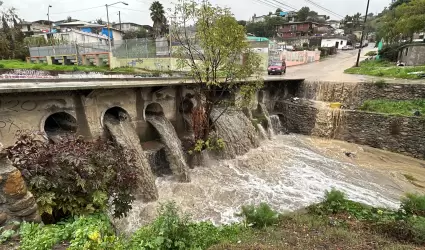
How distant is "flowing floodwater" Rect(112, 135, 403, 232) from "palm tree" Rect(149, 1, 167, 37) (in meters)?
31.2

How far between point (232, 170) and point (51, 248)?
25.9ft

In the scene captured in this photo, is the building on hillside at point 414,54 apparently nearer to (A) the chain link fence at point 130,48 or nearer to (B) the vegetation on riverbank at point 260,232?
(A) the chain link fence at point 130,48

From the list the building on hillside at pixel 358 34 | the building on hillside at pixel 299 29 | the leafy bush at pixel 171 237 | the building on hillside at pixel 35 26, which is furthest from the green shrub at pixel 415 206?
the building on hillside at pixel 358 34

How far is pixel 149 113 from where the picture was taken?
11.1 metres

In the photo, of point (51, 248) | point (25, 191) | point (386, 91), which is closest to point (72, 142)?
point (25, 191)

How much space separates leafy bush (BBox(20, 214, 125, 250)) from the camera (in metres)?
3.15

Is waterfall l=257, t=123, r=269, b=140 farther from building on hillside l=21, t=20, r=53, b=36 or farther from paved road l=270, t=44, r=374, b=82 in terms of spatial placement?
building on hillside l=21, t=20, r=53, b=36

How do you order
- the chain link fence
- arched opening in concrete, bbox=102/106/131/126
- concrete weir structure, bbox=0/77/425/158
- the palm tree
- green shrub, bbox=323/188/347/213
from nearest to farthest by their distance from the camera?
green shrub, bbox=323/188/347/213, concrete weir structure, bbox=0/77/425/158, arched opening in concrete, bbox=102/106/131/126, the chain link fence, the palm tree

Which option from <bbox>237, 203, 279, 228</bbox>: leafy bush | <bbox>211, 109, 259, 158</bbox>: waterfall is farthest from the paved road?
<bbox>237, 203, 279, 228</bbox>: leafy bush

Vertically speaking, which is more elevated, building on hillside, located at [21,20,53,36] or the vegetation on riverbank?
building on hillside, located at [21,20,53,36]

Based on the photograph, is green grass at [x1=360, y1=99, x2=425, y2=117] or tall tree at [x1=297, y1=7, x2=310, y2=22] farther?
tall tree at [x1=297, y1=7, x2=310, y2=22]

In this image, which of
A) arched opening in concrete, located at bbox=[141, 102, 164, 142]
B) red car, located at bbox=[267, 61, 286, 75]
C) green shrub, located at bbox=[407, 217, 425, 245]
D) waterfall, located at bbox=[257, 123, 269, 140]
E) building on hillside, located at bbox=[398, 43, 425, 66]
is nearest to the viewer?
green shrub, located at bbox=[407, 217, 425, 245]

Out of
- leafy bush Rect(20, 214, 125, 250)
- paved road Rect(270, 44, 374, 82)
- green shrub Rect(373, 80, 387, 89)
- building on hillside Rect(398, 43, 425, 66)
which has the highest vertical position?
building on hillside Rect(398, 43, 425, 66)

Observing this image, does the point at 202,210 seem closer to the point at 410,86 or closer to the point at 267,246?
the point at 267,246
